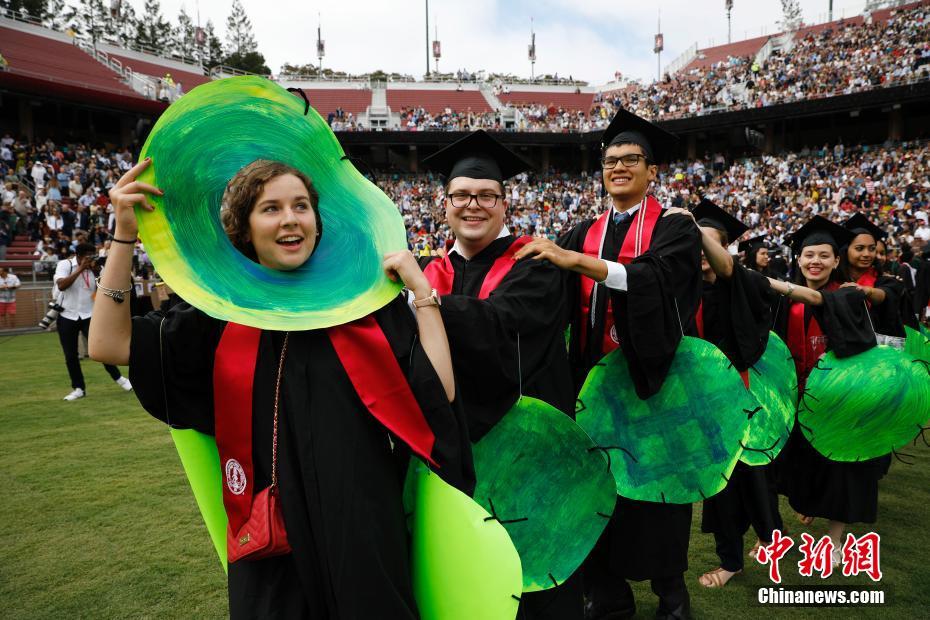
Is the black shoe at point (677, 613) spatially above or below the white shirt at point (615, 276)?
below

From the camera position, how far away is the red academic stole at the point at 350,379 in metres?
1.85

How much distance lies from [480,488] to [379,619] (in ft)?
2.74

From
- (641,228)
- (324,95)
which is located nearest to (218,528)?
(641,228)

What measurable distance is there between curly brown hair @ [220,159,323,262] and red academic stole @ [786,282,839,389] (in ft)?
13.2

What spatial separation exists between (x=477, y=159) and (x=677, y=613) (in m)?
2.63

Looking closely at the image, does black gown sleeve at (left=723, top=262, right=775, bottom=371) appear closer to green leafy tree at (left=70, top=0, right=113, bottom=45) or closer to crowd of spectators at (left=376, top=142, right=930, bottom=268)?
crowd of spectators at (left=376, top=142, right=930, bottom=268)

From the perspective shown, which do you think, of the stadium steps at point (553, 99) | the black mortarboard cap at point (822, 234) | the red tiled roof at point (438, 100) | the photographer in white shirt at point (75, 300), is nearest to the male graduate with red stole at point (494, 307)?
the black mortarboard cap at point (822, 234)

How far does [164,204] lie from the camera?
1937 mm

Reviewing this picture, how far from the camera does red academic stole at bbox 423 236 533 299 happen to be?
8.96 ft

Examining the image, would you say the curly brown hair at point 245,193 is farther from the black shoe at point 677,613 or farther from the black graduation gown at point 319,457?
the black shoe at point 677,613

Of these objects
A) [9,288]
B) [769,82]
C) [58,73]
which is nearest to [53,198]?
[9,288]

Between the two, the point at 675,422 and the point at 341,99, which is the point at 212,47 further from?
the point at 675,422

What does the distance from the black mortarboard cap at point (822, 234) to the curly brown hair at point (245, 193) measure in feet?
13.1

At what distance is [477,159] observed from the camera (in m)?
3.04
